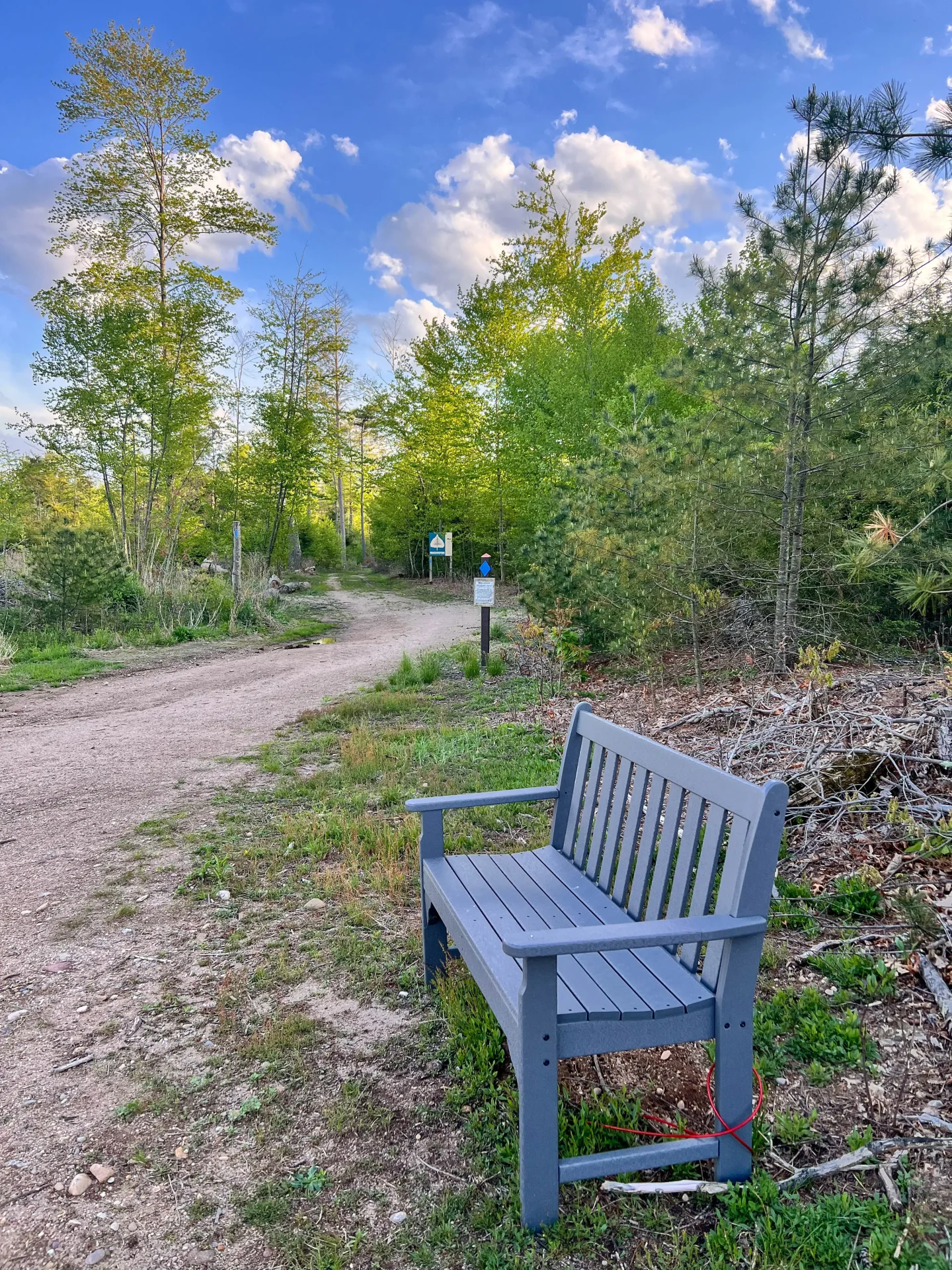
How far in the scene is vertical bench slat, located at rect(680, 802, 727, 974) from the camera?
1.93 m

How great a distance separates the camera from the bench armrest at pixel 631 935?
1624mm

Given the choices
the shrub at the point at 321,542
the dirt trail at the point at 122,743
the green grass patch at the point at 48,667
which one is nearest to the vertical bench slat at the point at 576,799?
the dirt trail at the point at 122,743

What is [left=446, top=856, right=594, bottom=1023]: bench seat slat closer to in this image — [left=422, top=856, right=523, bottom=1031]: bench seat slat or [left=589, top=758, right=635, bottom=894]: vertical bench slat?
[left=422, top=856, right=523, bottom=1031]: bench seat slat

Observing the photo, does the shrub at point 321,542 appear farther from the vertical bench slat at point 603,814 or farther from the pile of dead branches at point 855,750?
the vertical bench slat at point 603,814

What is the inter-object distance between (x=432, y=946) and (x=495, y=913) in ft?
1.96

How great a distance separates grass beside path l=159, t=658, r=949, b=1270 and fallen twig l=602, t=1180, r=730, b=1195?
0.8 inches

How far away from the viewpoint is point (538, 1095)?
172cm

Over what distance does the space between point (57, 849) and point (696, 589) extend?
5.32 meters

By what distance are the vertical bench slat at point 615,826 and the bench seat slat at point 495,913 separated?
38 cm

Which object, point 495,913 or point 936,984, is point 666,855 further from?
point 936,984

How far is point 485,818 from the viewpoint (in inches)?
173

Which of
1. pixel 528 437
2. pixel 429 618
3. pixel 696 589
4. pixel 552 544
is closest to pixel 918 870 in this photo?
pixel 696 589

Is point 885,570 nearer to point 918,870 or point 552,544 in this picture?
point 918,870

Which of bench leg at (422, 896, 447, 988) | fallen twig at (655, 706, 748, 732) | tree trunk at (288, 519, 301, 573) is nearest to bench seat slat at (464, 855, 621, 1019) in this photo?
bench leg at (422, 896, 447, 988)
